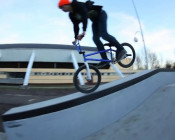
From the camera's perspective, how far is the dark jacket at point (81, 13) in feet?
15.5

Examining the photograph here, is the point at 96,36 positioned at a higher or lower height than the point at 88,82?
higher

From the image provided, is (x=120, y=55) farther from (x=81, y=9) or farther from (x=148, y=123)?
(x=148, y=123)

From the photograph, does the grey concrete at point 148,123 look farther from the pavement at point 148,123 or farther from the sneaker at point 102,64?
the sneaker at point 102,64

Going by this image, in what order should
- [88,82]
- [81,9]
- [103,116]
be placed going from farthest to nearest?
[88,82]
[81,9]
[103,116]

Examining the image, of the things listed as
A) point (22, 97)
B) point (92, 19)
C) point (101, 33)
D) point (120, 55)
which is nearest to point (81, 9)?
point (92, 19)

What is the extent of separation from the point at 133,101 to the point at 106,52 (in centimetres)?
139

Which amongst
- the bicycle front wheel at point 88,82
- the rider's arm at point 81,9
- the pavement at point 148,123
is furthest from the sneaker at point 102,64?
the pavement at point 148,123

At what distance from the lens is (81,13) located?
4758mm

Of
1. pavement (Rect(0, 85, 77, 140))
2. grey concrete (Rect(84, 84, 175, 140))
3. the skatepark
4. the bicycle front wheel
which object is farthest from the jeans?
pavement (Rect(0, 85, 77, 140))

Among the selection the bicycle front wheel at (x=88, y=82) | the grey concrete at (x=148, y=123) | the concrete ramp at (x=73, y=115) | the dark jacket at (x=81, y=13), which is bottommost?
the grey concrete at (x=148, y=123)

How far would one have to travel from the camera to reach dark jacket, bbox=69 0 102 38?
472 cm

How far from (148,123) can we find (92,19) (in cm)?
261

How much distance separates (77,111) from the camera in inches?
160

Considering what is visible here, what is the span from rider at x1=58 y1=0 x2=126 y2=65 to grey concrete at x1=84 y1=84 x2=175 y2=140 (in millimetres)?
1372
